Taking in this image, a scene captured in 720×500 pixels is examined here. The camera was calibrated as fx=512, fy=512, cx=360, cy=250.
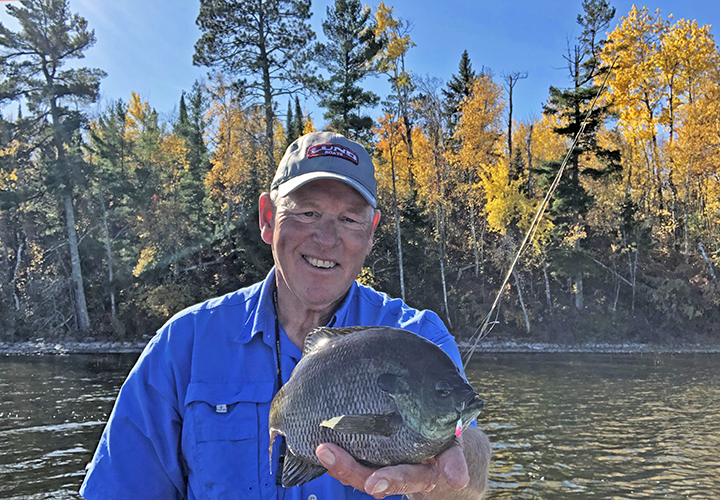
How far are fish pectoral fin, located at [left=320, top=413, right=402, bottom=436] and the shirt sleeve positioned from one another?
855 millimetres

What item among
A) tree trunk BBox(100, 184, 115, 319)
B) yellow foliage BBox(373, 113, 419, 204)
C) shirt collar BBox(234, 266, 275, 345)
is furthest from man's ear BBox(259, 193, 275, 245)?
tree trunk BBox(100, 184, 115, 319)

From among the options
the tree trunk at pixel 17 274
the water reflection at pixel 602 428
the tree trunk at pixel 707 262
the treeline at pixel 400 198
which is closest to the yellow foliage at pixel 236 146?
the treeline at pixel 400 198

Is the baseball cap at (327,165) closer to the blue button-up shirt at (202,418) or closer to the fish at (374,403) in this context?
the blue button-up shirt at (202,418)

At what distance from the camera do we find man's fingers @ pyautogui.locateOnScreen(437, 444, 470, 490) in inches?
63.9

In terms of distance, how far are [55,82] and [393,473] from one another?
3460cm

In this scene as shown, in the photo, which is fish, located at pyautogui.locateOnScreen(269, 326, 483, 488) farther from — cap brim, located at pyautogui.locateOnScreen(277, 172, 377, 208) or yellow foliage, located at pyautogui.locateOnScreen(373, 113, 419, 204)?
yellow foliage, located at pyautogui.locateOnScreen(373, 113, 419, 204)

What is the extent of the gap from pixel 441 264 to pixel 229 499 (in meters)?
28.7

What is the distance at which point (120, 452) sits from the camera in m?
2.09

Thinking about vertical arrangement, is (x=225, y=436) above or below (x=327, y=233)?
below

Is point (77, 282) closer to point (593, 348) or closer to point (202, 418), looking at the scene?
point (593, 348)

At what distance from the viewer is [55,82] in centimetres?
2950

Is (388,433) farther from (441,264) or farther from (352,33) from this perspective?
(352,33)

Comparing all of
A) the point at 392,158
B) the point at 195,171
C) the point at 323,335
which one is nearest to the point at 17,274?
the point at 195,171

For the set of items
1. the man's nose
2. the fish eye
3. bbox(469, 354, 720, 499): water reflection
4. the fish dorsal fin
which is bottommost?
A: bbox(469, 354, 720, 499): water reflection
